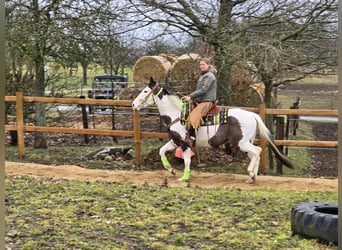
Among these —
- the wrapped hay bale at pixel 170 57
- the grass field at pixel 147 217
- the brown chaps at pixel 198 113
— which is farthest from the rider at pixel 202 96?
the wrapped hay bale at pixel 170 57

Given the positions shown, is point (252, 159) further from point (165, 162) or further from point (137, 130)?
point (137, 130)

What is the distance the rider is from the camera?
599 cm

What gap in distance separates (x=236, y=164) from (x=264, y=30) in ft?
7.18

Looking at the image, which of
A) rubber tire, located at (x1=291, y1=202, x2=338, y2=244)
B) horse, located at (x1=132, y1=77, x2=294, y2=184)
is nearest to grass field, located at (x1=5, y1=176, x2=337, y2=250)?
rubber tire, located at (x1=291, y1=202, x2=338, y2=244)

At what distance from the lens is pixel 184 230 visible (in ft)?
12.7

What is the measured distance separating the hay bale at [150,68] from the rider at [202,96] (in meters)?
6.51

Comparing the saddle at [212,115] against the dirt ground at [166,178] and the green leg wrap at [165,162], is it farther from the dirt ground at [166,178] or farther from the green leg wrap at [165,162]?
the dirt ground at [166,178]

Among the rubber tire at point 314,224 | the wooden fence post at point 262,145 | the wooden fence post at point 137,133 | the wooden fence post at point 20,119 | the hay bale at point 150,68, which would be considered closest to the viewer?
the rubber tire at point 314,224

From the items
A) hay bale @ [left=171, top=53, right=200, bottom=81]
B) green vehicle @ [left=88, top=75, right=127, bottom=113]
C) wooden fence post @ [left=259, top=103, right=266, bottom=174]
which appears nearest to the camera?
wooden fence post @ [left=259, top=103, right=266, bottom=174]

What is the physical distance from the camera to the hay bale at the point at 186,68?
8.52m

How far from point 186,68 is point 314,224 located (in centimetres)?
646

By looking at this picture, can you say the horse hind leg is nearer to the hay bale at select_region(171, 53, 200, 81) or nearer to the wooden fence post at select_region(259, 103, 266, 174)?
the wooden fence post at select_region(259, 103, 266, 174)

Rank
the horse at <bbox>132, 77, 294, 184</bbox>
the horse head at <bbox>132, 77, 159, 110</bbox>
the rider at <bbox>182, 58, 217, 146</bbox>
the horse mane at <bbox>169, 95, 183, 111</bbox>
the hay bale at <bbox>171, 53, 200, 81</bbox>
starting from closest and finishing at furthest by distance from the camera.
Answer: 1. the rider at <bbox>182, 58, 217, 146</bbox>
2. the horse at <bbox>132, 77, 294, 184</bbox>
3. the horse mane at <bbox>169, 95, 183, 111</bbox>
4. the horse head at <bbox>132, 77, 159, 110</bbox>
5. the hay bale at <bbox>171, 53, 200, 81</bbox>

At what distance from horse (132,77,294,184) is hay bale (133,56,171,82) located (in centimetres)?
612
